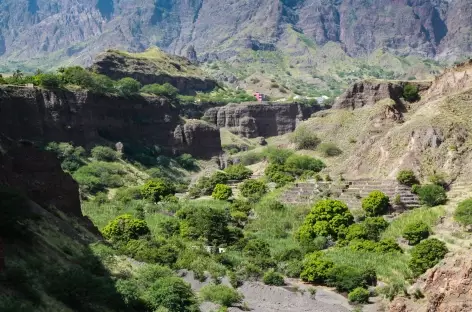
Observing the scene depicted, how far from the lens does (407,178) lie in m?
71.1

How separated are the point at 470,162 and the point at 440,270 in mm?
33342

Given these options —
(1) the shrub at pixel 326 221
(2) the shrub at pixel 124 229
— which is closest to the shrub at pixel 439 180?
(1) the shrub at pixel 326 221

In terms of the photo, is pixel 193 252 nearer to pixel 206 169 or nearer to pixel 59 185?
pixel 59 185

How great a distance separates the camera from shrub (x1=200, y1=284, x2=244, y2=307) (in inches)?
1849

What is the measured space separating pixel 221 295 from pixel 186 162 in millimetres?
57702

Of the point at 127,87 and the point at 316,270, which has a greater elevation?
the point at 127,87

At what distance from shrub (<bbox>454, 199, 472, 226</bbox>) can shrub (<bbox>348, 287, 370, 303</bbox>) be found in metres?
14.3

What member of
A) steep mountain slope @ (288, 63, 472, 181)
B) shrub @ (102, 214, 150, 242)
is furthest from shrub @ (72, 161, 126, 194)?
steep mountain slope @ (288, 63, 472, 181)

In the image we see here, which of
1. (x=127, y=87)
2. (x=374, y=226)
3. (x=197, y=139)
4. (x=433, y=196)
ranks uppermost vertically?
(x=127, y=87)

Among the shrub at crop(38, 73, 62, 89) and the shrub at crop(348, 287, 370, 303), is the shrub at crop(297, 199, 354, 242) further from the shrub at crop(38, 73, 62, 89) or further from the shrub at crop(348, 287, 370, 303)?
the shrub at crop(38, 73, 62, 89)

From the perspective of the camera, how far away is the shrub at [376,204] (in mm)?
67062

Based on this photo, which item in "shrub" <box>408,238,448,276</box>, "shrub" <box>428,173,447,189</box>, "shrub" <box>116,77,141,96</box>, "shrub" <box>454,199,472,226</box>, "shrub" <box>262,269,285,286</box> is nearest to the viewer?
"shrub" <box>408,238,448,276</box>

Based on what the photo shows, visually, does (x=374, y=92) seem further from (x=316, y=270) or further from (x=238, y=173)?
(x=316, y=270)

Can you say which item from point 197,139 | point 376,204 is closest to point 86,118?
point 197,139
